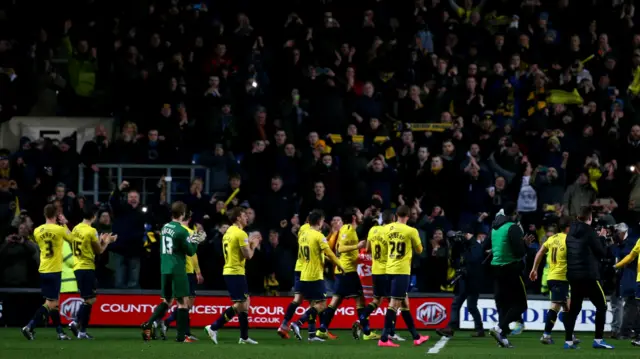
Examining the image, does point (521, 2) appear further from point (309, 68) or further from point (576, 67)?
point (309, 68)

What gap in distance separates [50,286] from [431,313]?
7.84 meters

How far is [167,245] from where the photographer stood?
19984 millimetres

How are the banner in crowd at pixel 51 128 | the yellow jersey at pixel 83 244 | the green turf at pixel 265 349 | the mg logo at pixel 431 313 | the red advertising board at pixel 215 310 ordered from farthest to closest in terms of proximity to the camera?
the banner in crowd at pixel 51 128
the mg logo at pixel 431 313
the red advertising board at pixel 215 310
the yellow jersey at pixel 83 244
the green turf at pixel 265 349

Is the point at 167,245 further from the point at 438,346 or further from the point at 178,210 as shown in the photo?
the point at 438,346

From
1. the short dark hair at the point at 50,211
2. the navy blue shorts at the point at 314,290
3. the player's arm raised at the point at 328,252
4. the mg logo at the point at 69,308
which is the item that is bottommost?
the mg logo at the point at 69,308

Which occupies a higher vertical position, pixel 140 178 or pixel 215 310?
pixel 140 178

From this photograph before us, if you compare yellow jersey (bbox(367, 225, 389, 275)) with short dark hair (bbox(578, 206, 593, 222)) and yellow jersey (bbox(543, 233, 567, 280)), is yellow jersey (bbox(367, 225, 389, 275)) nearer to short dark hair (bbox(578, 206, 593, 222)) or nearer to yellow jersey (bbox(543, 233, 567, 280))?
yellow jersey (bbox(543, 233, 567, 280))

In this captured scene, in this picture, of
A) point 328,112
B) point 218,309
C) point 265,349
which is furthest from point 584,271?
point 328,112

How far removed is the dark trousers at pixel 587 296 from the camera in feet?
62.8

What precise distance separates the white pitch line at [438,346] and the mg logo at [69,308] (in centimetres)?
730

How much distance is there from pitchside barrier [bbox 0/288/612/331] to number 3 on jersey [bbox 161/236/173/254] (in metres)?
4.57

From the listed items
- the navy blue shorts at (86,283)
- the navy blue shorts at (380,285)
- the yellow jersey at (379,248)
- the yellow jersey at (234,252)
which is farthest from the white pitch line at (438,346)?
the navy blue shorts at (86,283)

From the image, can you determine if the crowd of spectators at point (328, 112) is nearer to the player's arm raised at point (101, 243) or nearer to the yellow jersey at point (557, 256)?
the yellow jersey at point (557, 256)

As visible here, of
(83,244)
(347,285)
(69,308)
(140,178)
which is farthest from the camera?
(140,178)
